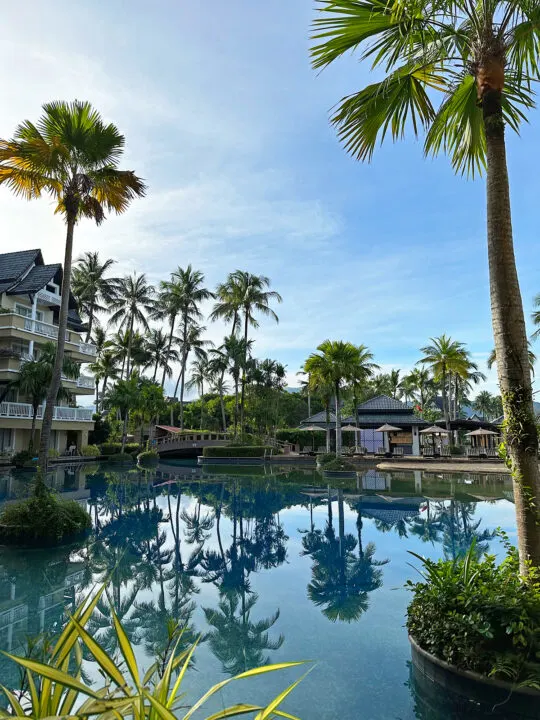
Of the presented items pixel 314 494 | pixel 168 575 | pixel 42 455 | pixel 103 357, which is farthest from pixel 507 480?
pixel 103 357

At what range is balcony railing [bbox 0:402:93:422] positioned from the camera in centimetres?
2861

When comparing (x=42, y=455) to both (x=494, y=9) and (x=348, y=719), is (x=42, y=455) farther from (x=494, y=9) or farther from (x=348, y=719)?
(x=494, y=9)

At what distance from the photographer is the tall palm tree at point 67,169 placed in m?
10.5

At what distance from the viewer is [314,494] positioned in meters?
19.4

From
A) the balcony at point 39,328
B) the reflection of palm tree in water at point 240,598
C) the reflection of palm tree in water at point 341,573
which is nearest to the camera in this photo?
the reflection of palm tree in water at point 240,598

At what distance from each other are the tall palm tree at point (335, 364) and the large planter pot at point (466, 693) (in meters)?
23.8

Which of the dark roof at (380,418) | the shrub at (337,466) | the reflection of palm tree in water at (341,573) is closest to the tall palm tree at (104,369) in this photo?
the dark roof at (380,418)

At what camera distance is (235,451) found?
112 feet

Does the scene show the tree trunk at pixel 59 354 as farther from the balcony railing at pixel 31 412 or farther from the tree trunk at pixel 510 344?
the balcony railing at pixel 31 412

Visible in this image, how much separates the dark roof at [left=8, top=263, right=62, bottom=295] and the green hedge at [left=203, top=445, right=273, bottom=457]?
54.5ft

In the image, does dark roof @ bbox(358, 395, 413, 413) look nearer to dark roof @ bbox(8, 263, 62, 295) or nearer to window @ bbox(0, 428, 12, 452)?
dark roof @ bbox(8, 263, 62, 295)

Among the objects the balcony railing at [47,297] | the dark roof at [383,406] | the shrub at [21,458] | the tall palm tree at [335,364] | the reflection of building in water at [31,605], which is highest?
the balcony railing at [47,297]

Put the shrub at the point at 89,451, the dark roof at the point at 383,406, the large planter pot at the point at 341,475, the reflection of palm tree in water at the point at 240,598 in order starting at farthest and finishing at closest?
the dark roof at the point at 383,406 → the shrub at the point at 89,451 → the large planter pot at the point at 341,475 → the reflection of palm tree in water at the point at 240,598

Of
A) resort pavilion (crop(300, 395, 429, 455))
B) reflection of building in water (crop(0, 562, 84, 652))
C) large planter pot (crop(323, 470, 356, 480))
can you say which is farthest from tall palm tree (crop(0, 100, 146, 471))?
resort pavilion (crop(300, 395, 429, 455))
